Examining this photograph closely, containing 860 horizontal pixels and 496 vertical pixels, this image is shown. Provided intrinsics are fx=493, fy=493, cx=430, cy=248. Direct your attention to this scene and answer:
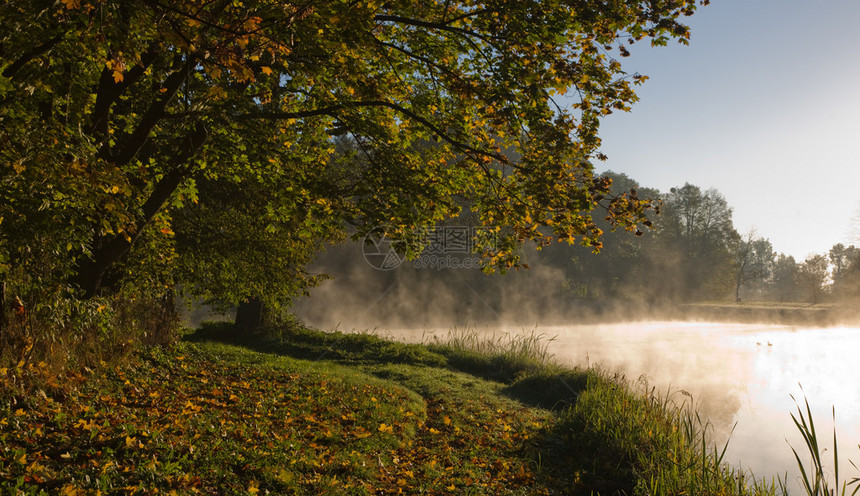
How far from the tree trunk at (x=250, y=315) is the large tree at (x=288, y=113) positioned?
26.6ft

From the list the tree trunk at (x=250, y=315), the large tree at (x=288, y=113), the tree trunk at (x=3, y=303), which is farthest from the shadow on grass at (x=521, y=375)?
the tree trunk at (x=3, y=303)

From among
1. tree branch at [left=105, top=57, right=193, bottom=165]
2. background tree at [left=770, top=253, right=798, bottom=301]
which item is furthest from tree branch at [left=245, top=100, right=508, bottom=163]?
background tree at [left=770, top=253, right=798, bottom=301]

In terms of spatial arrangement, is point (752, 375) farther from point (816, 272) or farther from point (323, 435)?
point (816, 272)

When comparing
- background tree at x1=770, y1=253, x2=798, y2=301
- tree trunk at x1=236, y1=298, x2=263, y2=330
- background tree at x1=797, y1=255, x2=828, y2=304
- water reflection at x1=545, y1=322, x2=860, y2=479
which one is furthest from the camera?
background tree at x1=770, y1=253, x2=798, y2=301

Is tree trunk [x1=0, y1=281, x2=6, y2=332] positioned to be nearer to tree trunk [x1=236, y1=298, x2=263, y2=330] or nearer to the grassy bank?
the grassy bank

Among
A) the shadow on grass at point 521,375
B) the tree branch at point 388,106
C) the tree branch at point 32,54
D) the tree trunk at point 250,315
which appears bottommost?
the shadow on grass at point 521,375

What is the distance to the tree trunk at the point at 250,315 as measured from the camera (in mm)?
16422

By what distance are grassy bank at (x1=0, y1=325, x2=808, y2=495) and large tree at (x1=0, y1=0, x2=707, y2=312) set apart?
172 centimetres

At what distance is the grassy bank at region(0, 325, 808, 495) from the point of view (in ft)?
13.6

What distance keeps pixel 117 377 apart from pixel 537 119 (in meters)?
6.52

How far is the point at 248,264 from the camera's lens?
10758 mm

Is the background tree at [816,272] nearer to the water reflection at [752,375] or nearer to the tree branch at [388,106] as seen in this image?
the water reflection at [752,375]

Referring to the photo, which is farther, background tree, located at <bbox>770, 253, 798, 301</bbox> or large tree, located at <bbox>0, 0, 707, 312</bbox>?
background tree, located at <bbox>770, 253, 798, 301</bbox>

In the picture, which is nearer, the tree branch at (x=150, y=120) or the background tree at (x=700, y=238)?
the tree branch at (x=150, y=120)
